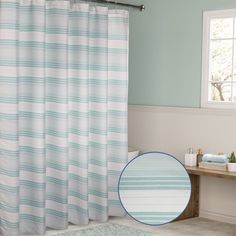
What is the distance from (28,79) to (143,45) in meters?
1.57

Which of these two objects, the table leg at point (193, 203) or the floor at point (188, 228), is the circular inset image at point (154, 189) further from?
the table leg at point (193, 203)

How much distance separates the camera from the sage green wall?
16.5 feet

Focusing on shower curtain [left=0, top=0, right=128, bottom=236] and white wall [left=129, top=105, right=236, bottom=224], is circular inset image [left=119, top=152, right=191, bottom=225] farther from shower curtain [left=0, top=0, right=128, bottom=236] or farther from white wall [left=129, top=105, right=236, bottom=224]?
white wall [left=129, top=105, right=236, bottom=224]

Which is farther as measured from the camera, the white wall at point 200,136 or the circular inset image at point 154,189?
the white wall at point 200,136

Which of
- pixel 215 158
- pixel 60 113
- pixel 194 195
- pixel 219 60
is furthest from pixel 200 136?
pixel 60 113

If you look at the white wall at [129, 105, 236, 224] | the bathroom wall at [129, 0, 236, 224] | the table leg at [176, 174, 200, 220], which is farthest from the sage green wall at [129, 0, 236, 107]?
the table leg at [176, 174, 200, 220]

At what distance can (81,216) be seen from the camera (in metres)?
4.66

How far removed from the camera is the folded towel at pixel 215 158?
4641 mm

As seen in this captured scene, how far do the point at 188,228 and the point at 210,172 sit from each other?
51 centimetres

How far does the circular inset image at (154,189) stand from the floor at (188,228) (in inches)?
3.8

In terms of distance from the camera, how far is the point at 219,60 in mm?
4941

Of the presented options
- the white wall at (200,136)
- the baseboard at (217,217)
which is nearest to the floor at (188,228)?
the baseboard at (217,217)

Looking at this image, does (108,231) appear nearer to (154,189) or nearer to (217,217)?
(154,189)

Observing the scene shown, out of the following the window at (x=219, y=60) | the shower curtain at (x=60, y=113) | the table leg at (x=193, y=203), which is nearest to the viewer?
the shower curtain at (x=60, y=113)
